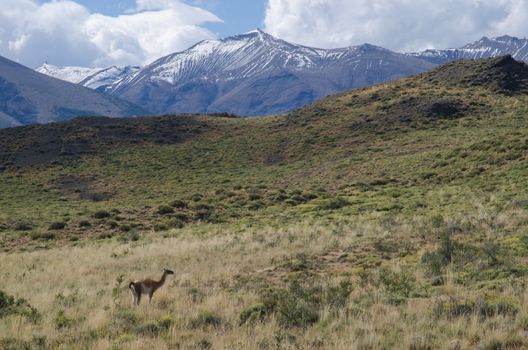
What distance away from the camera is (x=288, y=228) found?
23.9 metres

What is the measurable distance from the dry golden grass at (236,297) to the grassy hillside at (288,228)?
6cm

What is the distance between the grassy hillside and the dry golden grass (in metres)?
0.06

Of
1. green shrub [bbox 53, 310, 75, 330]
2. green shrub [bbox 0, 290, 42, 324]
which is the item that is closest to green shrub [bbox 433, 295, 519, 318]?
green shrub [bbox 53, 310, 75, 330]

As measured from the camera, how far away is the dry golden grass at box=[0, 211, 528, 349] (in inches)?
308

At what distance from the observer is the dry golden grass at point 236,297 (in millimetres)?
7828

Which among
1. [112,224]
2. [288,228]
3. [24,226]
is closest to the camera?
[288,228]

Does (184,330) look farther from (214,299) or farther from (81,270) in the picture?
(81,270)

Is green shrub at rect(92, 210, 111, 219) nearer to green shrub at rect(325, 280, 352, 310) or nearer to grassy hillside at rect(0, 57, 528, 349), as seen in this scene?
grassy hillside at rect(0, 57, 528, 349)

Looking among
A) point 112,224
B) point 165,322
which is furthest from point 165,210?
point 165,322

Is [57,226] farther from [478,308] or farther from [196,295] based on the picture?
[478,308]

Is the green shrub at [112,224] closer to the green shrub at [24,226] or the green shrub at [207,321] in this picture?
the green shrub at [24,226]

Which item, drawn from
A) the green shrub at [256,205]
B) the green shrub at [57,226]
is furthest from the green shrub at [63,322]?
the green shrub at [256,205]

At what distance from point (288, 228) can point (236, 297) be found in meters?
12.7

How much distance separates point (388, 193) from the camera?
33.4 meters
